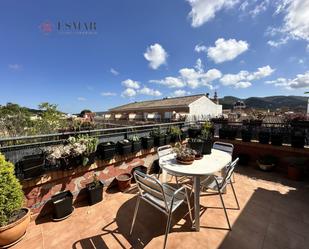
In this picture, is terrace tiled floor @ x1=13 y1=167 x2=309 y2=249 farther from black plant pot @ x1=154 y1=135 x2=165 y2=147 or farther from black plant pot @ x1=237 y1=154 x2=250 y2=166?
black plant pot @ x1=237 y1=154 x2=250 y2=166

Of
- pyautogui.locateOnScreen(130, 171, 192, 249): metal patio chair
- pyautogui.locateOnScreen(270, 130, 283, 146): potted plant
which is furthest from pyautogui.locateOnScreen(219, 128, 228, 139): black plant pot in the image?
pyautogui.locateOnScreen(130, 171, 192, 249): metal patio chair

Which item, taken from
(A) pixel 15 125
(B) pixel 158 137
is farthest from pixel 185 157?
(A) pixel 15 125

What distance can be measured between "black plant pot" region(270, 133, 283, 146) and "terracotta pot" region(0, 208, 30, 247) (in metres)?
5.62

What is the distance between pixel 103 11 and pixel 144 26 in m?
2.12

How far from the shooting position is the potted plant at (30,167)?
198cm

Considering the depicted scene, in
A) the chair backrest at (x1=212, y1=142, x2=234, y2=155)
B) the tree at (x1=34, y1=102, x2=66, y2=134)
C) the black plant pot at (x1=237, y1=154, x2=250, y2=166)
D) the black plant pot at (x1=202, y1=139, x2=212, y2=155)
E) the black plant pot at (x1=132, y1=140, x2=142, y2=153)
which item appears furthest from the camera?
the black plant pot at (x1=237, y1=154, x2=250, y2=166)

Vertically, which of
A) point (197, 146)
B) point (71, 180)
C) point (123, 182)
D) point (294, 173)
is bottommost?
point (294, 173)

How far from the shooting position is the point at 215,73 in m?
15.3

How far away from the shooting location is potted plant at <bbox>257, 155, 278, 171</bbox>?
13.2 feet

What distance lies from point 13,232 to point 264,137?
5.69 m

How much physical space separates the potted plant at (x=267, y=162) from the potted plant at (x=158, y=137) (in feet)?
9.64

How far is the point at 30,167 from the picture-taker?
2008 mm

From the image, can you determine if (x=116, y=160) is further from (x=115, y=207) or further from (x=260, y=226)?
(x=260, y=226)

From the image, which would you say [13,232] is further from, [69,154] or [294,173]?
[294,173]
